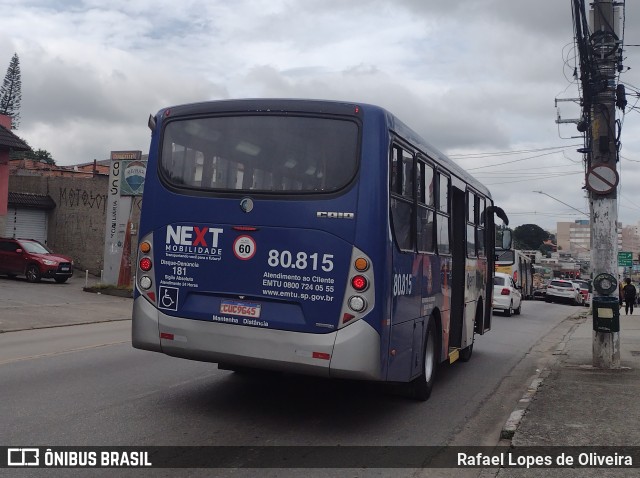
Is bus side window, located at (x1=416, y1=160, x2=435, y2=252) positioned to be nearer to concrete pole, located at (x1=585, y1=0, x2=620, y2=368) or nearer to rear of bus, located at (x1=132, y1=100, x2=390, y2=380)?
rear of bus, located at (x1=132, y1=100, x2=390, y2=380)

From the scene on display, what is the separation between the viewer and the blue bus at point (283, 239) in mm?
6602

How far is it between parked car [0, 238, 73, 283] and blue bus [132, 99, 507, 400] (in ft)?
65.6

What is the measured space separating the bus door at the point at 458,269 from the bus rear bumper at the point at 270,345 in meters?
4.06

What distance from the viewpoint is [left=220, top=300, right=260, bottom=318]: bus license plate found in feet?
22.5

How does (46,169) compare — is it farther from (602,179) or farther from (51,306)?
(602,179)

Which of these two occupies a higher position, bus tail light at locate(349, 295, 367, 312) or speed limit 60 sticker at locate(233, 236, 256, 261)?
speed limit 60 sticker at locate(233, 236, 256, 261)

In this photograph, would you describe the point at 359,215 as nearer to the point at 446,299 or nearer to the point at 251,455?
the point at 251,455

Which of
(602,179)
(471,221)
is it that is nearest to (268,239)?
(471,221)

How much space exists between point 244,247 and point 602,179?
23.6 feet

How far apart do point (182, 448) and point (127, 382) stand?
122 inches

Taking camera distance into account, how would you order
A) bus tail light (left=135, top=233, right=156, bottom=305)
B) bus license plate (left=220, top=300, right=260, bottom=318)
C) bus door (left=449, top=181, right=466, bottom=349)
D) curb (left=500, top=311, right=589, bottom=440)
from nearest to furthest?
bus license plate (left=220, top=300, right=260, bottom=318) < curb (left=500, top=311, right=589, bottom=440) < bus tail light (left=135, top=233, right=156, bottom=305) < bus door (left=449, top=181, right=466, bottom=349)

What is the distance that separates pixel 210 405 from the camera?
7.78 metres

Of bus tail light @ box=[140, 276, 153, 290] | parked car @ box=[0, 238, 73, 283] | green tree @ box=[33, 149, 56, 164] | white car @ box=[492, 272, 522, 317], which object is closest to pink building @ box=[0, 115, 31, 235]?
parked car @ box=[0, 238, 73, 283]

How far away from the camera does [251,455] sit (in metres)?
5.95
